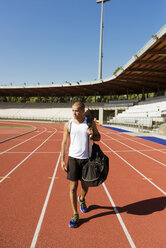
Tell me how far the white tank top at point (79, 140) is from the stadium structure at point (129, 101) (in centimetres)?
1470

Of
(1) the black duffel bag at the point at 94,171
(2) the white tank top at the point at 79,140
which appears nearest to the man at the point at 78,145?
(2) the white tank top at the point at 79,140

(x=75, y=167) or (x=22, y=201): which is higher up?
(x=75, y=167)

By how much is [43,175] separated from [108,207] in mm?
2529

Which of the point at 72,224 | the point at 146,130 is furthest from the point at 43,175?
the point at 146,130

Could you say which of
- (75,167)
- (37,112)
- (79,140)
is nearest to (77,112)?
(79,140)

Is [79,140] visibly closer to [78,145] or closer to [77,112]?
[78,145]

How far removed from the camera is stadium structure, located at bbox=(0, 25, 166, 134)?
1858 cm

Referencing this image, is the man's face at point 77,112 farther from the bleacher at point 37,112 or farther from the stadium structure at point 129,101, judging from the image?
the bleacher at point 37,112

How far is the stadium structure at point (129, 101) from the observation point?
18578mm

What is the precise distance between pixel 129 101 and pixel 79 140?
3865cm

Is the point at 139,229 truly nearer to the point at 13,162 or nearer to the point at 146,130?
the point at 13,162

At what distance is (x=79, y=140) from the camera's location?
268 cm

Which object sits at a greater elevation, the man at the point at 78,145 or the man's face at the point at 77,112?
the man's face at the point at 77,112

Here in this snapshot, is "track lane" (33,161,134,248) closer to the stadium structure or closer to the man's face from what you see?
the man's face
